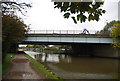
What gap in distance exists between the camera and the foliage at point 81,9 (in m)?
3.30

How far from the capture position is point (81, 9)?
336 cm

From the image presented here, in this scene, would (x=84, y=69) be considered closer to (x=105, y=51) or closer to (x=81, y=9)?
(x=81, y=9)

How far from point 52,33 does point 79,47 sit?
16812 millimetres

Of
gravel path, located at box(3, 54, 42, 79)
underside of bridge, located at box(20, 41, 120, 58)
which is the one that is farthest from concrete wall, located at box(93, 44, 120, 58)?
gravel path, located at box(3, 54, 42, 79)

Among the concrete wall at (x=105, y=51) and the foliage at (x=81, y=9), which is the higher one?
the foliage at (x=81, y=9)

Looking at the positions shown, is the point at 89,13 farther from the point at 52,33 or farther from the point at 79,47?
the point at 79,47

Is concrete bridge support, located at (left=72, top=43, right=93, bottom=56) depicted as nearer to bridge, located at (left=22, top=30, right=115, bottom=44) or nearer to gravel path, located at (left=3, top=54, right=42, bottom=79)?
bridge, located at (left=22, top=30, right=115, bottom=44)

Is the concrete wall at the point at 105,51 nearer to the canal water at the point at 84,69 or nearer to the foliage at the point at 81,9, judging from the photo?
the canal water at the point at 84,69

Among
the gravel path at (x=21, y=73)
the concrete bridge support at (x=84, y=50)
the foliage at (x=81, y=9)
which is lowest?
the concrete bridge support at (x=84, y=50)

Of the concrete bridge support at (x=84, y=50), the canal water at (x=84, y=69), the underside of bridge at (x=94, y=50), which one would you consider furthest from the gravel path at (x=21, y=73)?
the concrete bridge support at (x=84, y=50)

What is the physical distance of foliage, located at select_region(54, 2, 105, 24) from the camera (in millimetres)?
3303

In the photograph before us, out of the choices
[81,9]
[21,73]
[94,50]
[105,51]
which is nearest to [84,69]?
[21,73]

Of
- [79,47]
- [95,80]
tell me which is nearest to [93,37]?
[79,47]

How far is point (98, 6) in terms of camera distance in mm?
3295
